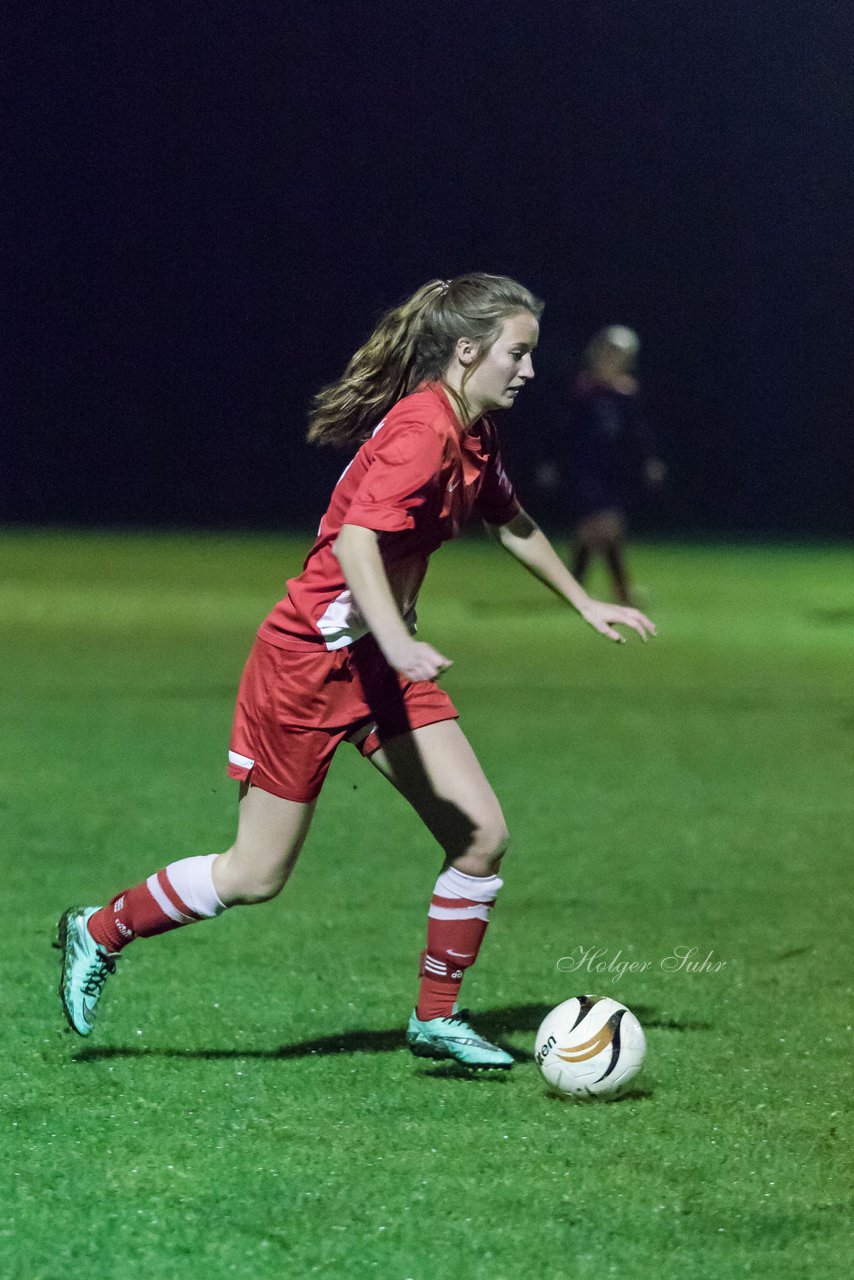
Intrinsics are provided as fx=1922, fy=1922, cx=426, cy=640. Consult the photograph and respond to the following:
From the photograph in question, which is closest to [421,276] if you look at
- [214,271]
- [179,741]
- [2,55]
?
[214,271]

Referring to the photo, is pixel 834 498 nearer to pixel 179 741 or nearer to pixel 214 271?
pixel 214 271

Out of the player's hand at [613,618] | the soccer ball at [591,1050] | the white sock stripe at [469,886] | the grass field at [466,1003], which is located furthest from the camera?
the player's hand at [613,618]

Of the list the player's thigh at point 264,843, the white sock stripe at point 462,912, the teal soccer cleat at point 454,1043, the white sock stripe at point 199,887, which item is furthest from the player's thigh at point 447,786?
the white sock stripe at point 199,887

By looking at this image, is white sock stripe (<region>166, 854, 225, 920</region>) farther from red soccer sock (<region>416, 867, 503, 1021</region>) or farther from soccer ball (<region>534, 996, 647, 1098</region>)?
soccer ball (<region>534, 996, 647, 1098</region>)

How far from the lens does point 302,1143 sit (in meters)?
3.97

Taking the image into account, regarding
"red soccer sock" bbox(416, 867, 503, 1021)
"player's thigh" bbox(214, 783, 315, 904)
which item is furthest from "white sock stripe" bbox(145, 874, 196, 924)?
"red soccer sock" bbox(416, 867, 503, 1021)

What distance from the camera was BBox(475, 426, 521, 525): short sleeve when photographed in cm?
463

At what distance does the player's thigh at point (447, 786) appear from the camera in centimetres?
449

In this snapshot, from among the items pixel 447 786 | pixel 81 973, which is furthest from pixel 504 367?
pixel 81 973

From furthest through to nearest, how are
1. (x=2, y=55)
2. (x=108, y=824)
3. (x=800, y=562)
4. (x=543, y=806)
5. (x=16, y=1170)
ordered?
1. (x=2, y=55)
2. (x=800, y=562)
3. (x=543, y=806)
4. (x=108, y=824)
5. (x=16, y=1170)

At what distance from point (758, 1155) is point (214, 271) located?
26.7 m

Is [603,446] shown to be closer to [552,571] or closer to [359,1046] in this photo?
[552,571]

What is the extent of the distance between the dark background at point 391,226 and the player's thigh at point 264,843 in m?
24.2

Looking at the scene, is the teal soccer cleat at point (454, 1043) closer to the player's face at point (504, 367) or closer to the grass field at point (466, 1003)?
the grass field at point (466, 1003)
